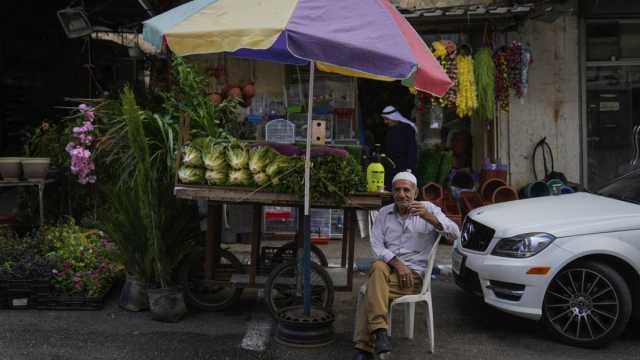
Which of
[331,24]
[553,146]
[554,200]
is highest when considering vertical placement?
[331,24]

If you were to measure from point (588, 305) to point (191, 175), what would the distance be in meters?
3.47

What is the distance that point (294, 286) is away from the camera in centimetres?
587

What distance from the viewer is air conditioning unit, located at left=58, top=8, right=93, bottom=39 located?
9648 millimetres

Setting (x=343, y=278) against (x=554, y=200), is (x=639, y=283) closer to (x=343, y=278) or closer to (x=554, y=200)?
(x=554, y=200)

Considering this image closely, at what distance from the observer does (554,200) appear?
6.42 metres

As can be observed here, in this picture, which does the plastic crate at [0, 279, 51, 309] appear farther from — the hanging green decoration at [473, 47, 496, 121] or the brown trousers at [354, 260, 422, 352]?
the hanging green decoration at [473, 47, 496, 121]

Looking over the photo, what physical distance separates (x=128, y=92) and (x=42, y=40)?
838 centimetres

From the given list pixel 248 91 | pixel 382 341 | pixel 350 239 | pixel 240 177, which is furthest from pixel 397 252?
pixel 248 91

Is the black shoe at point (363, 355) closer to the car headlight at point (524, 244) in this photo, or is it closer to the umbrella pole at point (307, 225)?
the umbrella pole at point (307, 225)

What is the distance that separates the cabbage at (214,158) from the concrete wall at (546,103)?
5.48 meters

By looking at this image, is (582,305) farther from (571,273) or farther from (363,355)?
(363,355)

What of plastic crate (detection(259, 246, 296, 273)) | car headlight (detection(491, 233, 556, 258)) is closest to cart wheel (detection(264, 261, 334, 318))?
plastic crate (detection(259, 246, 296, 273))

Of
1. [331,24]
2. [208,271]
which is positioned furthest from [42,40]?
[331,24]

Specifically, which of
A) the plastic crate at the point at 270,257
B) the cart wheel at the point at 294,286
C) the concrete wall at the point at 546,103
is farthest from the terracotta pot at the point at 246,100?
the cart wheel at the point at 294,286
